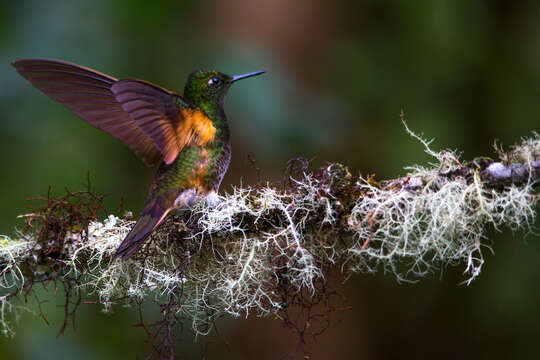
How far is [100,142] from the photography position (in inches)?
105

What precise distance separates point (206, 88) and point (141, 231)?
1.86 ft

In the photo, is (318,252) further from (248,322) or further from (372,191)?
(248,322)

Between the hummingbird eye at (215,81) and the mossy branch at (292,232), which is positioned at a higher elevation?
the hummingbird eye at (215,81)

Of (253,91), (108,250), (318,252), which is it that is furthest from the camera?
(253,91)

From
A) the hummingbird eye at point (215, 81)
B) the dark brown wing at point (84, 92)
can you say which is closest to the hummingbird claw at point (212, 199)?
the dark brown wing at point (84, 92)

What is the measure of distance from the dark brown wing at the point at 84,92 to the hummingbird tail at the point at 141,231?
24cm

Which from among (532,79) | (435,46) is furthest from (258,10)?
(532,79)

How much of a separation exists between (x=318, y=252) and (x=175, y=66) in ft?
5.27

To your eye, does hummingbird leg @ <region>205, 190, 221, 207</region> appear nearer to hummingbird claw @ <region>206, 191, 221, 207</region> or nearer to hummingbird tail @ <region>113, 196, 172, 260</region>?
hummingbird claw @ <region>206, 191, 221, 207</region>

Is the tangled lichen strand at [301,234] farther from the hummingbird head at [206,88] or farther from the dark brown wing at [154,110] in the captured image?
the hummingbird head at [206,88]

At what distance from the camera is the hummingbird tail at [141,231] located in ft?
4.42

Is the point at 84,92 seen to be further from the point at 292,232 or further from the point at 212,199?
the point at 292,232

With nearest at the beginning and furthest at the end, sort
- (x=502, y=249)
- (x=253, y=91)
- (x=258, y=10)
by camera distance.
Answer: (x=253, y=91) → (x=502, y=249) → (x=258, y=10)

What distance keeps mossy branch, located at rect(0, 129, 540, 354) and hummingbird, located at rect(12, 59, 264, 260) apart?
→ 0.15 metres
